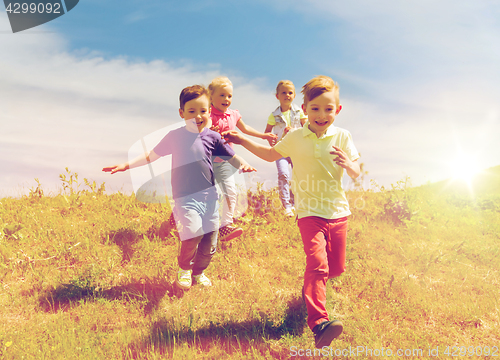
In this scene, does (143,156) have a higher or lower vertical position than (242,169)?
higher

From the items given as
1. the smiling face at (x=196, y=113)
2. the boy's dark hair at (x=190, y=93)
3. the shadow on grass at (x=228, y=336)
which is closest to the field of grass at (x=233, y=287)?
the shadow on grass at (x=228, y=336)

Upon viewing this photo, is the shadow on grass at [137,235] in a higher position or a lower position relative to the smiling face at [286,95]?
lower

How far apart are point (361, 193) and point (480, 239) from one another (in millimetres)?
2616

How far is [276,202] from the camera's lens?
6766 millimetres

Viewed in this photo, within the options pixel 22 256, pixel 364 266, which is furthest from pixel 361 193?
pixel 22 256

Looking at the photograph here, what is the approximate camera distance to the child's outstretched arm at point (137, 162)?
374cm

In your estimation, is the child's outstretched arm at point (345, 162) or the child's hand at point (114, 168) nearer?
the child's outstretched arm at point (345, 162)

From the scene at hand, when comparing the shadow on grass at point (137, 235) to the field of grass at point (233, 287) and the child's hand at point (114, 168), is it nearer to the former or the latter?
the field of grass at point (233, 287)

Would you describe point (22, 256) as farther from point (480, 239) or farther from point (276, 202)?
point (480, 239)

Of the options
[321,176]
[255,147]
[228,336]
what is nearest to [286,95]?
[255,147]

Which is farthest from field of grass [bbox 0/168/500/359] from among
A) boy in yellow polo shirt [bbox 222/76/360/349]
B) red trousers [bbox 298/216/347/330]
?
boy in yellow polo shirt [bbox 222/76/360/349]

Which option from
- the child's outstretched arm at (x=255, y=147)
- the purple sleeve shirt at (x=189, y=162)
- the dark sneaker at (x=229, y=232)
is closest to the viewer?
the child's outstretched arm at (x=255, y=147)

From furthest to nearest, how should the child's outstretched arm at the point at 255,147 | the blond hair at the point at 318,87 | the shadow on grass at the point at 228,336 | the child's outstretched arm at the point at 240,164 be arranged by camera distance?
the child's outstretched arm at the point at 240,164 < the child's outstretched arm at the point at 255,147 < the blond hair at the point at 318,87 < the shadow on grass at the point at 228,336

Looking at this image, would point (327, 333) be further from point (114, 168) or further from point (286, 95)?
point (286, 95)
